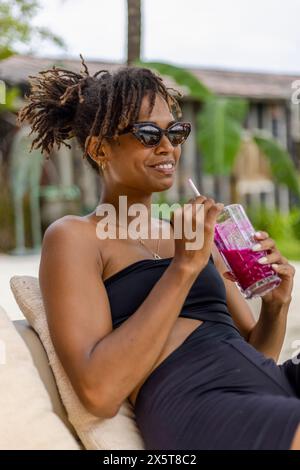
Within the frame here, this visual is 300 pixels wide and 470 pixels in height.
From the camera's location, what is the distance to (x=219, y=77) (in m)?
16.5

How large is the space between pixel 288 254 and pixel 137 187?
1046 centimetres

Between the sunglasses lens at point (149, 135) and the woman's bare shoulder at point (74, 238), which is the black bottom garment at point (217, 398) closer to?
the woman's bare shoulder at point (74, 238)

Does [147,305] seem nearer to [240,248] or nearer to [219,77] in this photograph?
[240,248]

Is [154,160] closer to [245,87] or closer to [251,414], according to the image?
[251,414]

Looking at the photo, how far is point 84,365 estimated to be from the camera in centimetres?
207

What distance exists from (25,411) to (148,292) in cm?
49

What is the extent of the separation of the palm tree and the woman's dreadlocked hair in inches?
298

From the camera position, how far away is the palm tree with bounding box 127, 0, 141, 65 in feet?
33.2

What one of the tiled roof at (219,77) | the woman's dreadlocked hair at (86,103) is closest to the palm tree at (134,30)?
the tiled roof at (219,77)

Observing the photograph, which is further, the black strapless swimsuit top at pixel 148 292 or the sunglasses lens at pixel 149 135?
the sunglasses lens at pixel 149 135

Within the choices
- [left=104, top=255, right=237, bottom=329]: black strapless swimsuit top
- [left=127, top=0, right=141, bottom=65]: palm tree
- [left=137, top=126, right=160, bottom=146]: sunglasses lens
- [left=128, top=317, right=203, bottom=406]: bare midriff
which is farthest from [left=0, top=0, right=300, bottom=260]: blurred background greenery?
[left=128, top=317, right=203, bottom=406]: bare midriff

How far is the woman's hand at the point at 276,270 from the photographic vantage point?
2335mm

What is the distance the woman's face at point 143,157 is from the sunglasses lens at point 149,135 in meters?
0.02

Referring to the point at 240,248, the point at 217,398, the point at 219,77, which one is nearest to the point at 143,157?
the point at 240,248
